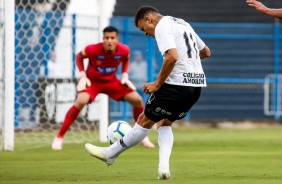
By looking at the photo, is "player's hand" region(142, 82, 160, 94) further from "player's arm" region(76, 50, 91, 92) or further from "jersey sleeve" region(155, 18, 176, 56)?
"player's arm" region(76, 50, 91, 92)

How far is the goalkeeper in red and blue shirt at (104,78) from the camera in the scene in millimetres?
14234

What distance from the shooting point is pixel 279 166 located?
425 inches

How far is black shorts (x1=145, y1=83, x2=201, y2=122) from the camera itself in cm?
912

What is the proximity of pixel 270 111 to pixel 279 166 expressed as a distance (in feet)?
49.8

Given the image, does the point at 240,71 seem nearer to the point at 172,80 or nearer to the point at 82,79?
the point at 82,79

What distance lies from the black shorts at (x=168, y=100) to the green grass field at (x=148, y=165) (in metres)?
0.65

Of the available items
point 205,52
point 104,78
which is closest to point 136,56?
point 104,78

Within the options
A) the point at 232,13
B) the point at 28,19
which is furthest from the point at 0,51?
the point at 232,13

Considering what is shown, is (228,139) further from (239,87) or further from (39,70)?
(239,87)

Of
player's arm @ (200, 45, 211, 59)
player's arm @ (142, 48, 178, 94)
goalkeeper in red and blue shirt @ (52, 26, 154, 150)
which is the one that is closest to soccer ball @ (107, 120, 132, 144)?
player's arm @ (200, 45, 211, 59)

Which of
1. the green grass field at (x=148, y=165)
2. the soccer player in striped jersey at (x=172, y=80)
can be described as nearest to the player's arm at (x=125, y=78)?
the green grass field at (x=148, y=165)

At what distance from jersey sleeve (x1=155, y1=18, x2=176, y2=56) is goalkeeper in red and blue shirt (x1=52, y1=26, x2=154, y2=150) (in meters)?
5.15

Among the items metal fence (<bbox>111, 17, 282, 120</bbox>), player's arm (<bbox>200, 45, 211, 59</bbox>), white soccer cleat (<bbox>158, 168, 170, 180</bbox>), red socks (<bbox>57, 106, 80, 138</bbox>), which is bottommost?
metal fence (<bbox>111, 17, 282, 120</bbox>)

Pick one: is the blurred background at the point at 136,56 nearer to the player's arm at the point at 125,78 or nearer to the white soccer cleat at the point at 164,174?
the player's arm at the point at 125,78
